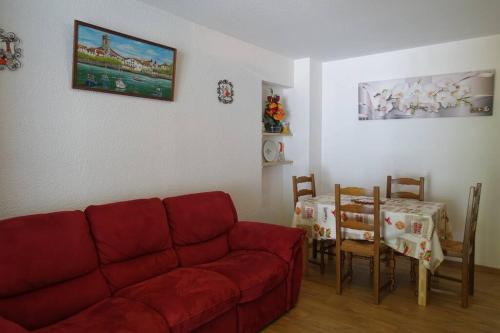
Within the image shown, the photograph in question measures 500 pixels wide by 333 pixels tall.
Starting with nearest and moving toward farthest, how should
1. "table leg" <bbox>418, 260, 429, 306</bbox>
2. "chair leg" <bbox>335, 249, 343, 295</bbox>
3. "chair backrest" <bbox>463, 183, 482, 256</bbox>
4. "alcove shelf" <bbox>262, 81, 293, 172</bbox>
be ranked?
"chair backrest" <bbox>463, 183, 482, 256</bbox> < "table leg" <bbox>418, 260, 429, 306</bbox> < "chair leg" <bbox>335, 249, 343, 295</bbox> < "alcove shelf" <bbox>262, 81, 293, 172</bbox>

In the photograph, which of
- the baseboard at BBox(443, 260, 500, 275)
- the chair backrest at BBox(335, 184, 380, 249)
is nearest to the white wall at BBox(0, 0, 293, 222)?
the chair backrest at BBox(335, 184, 380, 249)

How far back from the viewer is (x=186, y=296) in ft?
6.23

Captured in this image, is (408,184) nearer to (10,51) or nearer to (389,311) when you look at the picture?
(389,311)

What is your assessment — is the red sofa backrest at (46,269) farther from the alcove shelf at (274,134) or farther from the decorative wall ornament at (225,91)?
the alcove shelf at (274,134)

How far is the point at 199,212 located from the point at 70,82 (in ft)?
4.14

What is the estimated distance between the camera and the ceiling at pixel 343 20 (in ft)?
8.85

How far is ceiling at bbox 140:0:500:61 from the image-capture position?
2.70 m

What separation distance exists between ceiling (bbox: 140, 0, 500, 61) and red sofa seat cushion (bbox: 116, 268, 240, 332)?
203 centimetres

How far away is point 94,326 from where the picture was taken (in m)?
1.58

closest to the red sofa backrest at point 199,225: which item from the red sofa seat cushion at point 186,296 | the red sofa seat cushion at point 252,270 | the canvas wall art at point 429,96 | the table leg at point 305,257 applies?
the red sofa seat cushion at point 252,270

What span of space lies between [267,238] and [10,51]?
2.09 metres

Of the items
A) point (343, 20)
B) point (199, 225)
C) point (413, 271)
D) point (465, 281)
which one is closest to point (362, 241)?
point (413, 271)

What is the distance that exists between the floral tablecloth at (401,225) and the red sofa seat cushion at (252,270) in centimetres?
72

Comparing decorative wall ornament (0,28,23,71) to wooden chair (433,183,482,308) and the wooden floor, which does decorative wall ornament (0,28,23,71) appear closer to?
the wooden floor
